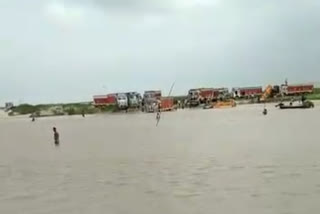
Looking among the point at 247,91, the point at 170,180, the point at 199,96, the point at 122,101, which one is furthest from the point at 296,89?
the point at 170,180

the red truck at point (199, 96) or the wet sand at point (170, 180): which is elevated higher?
the red truck at point (199, 96)

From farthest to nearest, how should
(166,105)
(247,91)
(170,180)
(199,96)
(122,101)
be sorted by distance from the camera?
(247,91), (199,96), (122,101), (166,105), (170,180)

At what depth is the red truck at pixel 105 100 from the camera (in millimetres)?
142375

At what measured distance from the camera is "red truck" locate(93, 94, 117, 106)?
142375 millimetres

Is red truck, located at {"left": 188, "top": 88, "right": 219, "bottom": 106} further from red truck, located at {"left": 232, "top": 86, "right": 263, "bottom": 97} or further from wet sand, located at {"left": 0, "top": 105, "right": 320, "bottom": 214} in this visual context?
wet sand, located at {"left": 0, "top": 105, "right": 320, "bottom": 214}

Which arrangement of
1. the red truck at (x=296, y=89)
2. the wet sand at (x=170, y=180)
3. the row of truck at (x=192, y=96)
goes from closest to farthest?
1. the wet sand at (x=170, y=180)
2. the row of truck at (x=192, y=96)
3. the red truck at (x=296, y=89)

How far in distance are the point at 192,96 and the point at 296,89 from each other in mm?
21661

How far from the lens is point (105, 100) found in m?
146

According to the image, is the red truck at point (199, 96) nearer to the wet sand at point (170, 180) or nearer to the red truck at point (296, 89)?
the red truck at point (296, 89)

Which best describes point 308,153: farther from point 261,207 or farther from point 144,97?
point 144,97

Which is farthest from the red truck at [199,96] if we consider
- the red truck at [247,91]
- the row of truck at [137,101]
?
the red truck at [247,91]

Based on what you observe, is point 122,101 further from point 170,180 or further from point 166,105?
point 170,180

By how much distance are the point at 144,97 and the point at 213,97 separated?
15.1m

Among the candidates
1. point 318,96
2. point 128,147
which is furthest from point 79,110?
point 128,147
